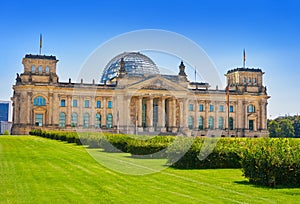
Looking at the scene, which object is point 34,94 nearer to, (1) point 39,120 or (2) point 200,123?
(1) point 39,120

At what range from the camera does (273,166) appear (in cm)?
2055

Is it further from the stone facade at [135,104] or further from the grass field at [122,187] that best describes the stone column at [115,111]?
the grass field at [122,187]

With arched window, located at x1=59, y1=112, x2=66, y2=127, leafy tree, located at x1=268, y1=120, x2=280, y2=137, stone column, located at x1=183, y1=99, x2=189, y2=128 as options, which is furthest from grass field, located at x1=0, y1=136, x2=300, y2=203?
leafy tree, located at x1=268, y1=120, x2=280, y2=137

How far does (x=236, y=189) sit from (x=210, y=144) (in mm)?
10863

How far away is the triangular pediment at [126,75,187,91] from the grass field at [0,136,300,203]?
70571 millimetres

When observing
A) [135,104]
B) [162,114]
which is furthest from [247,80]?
[135,104]

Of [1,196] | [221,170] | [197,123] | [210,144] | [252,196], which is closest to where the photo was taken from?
[1,196]

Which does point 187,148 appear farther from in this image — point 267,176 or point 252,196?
point 252,196

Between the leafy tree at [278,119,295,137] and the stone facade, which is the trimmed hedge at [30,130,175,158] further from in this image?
the leafy tree at [278,119,295,137]

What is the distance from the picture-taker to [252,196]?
17.7 meters

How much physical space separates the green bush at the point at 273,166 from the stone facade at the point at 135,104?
2790 inches

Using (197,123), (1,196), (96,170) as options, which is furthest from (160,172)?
(197,123)

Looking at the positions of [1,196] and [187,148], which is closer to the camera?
[1,196]

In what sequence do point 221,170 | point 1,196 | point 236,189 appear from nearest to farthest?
point 1,196 → point 236,189 → point 221,170
